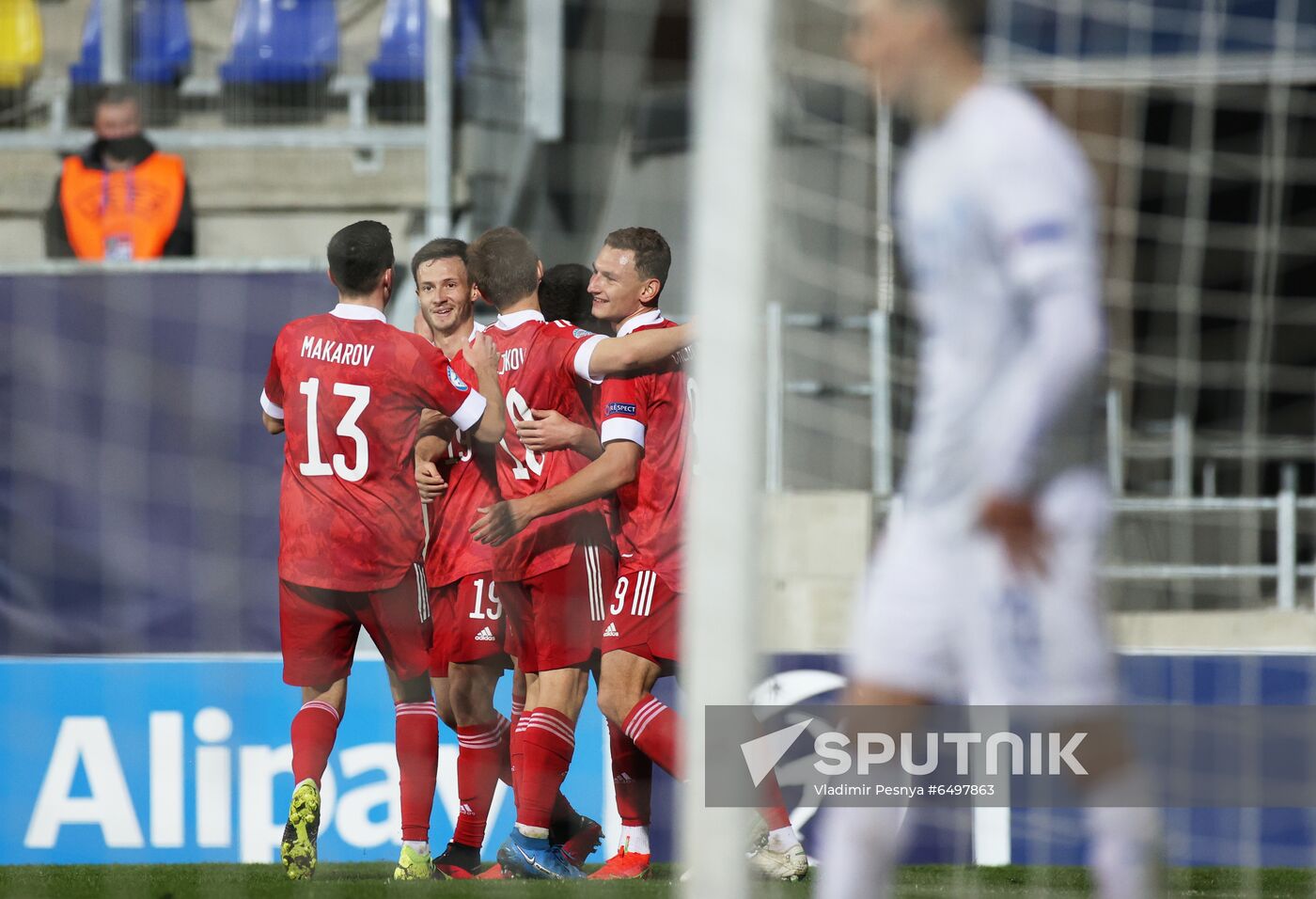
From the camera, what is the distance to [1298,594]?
700 cm

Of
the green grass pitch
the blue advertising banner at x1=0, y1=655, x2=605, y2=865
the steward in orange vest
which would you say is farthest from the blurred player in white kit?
the steward in orange vest

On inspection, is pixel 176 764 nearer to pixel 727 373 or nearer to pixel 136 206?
pixel 136 206

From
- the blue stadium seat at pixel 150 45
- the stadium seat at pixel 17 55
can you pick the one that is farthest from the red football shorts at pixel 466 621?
the stadium seat at pixel 17 55

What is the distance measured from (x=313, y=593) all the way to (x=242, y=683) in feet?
3.96

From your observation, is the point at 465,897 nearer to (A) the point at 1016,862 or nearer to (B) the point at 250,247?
(A) the point at 1016,862

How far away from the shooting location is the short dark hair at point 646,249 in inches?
179

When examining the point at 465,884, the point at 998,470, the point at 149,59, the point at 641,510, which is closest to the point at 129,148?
the point at 149,59

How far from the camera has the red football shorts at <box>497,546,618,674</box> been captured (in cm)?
448

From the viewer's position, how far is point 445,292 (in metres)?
4.76

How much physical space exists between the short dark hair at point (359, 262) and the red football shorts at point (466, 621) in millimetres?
876

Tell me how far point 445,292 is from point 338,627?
3.38 ft

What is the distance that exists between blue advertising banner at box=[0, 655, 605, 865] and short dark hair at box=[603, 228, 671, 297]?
1.55 metres

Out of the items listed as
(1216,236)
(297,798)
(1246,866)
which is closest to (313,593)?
(297,798)

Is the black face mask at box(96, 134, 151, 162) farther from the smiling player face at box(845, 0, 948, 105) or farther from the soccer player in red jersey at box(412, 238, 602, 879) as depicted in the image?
the smiling player face at box(845, 0, 948, 105)
